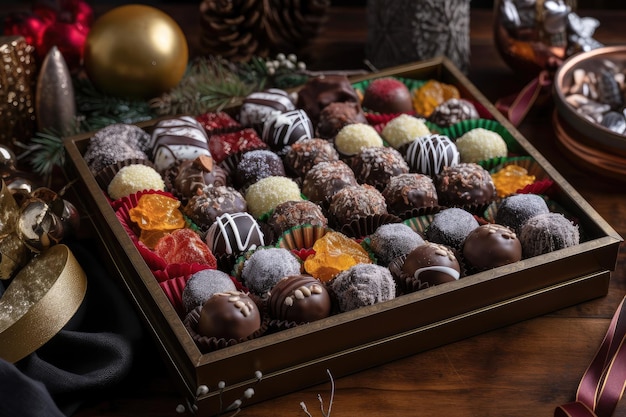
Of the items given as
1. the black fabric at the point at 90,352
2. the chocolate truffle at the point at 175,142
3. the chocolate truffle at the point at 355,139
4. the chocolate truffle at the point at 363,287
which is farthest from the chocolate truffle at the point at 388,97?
the black fabric at the point at 90,352

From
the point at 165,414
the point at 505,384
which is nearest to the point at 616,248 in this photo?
the point at 505,384

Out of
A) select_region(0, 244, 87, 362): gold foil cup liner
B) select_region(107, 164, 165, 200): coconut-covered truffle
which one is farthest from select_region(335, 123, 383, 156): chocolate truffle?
select_region(0, 244, 87, 362): gold foil cup liner

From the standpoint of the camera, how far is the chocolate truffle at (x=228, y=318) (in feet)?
4.64

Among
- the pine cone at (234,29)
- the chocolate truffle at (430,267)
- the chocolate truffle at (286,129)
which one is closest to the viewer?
the chocolate truffle at (430,267)

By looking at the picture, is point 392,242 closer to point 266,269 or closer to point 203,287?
point 266,269

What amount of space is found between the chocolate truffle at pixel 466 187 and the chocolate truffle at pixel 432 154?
64 mm

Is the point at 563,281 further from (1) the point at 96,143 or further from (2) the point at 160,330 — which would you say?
(1) the point at 96,143

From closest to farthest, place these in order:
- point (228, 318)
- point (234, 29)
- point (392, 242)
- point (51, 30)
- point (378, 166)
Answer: point (228, 318)
point (392, 242)
point (378, 166)
point (51, 30)
point (234, 29)

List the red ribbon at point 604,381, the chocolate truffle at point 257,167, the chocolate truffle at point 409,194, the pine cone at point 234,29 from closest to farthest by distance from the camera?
the red ribbon at point 604,381
the chocolate truffle at point 409,194
the chocolate truffle at point 257,167
the pine cone at point 234,29

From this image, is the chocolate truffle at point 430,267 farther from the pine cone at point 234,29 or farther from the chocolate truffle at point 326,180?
the pine cone at point 234,29

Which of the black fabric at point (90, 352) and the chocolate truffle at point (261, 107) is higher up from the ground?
the chocolate truffle at point (261, 107)

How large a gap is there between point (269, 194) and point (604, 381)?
0.73 metres

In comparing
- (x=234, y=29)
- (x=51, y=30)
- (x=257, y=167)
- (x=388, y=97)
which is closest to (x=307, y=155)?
(x=257, y=167)

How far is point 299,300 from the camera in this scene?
145 centimetres
